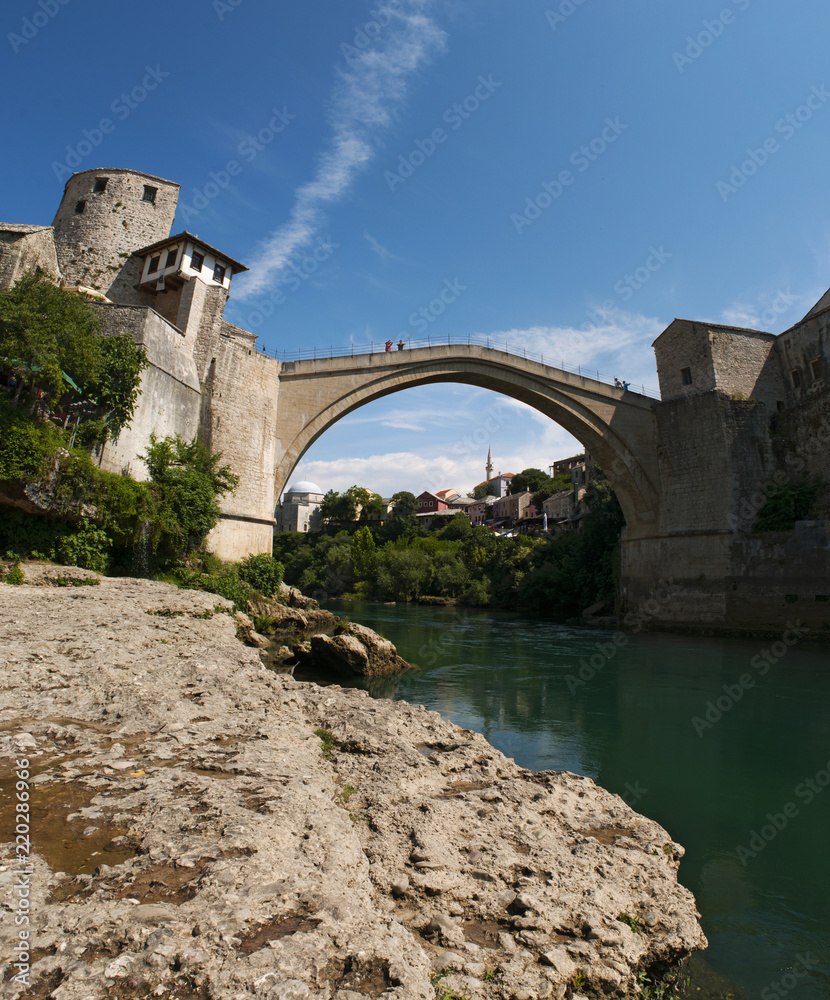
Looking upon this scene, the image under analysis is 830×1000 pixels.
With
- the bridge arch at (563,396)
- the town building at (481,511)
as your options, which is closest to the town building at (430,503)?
the town building at (481,511)

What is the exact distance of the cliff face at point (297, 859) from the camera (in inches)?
60.4

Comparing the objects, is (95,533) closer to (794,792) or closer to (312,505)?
(794,792)

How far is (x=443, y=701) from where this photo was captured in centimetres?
781

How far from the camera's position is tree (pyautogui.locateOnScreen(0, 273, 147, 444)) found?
9250 mm

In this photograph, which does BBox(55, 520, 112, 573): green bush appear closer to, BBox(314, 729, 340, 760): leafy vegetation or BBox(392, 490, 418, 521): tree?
BBox(314, 729, 340, 760): leafy vegetation

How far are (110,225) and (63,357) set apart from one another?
1024 centimetres

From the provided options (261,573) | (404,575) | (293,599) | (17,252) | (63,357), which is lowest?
(293,599)

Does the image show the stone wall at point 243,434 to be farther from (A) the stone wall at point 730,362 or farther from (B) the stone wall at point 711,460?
(A) the stone wall at point 730,362

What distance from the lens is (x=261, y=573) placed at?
13977 mm

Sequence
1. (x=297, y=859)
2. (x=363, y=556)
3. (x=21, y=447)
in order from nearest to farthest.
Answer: (x=297, y=859)
(x=21, y=447)
(x=363, y=556)

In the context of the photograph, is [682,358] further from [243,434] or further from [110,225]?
[110,225]

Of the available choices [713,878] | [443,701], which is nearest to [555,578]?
[443,701]

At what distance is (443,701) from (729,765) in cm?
351

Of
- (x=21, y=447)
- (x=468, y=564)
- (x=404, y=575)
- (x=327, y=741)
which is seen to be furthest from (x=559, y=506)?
(x=327, y=741)
